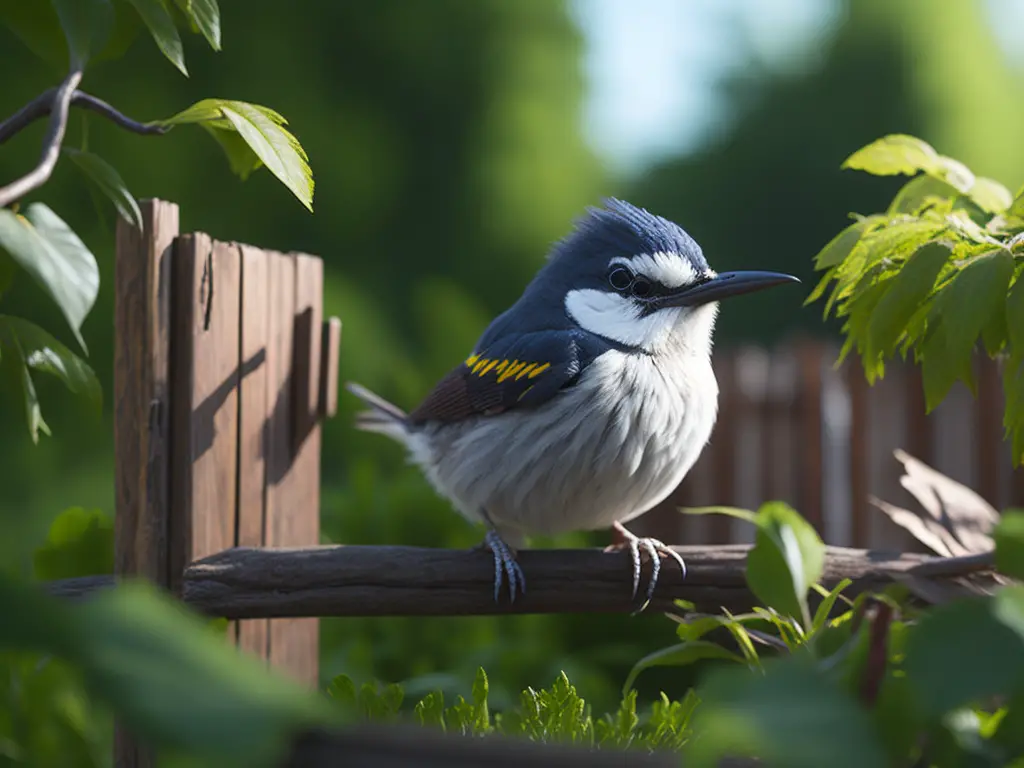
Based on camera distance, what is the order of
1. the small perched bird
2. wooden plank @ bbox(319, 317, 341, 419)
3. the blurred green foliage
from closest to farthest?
the small perched bird < wooden plank @ bbox(319, 317, 341, 419) < the blurred green foliage

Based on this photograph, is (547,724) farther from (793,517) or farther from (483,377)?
(483,377)

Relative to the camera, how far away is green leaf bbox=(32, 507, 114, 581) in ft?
6.86

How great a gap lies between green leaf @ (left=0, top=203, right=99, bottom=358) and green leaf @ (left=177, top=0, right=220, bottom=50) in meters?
0.42

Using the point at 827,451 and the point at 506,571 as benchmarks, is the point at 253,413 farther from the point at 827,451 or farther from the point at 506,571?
the point at 827,451

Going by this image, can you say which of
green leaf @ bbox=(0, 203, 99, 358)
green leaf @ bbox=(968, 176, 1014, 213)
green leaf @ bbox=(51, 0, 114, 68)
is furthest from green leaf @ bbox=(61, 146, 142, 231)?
green leaf @ bbox=(968, 176, 1014, 213)

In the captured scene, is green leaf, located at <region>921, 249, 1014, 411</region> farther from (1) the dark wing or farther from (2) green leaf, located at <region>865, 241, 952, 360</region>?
(1) the dark wing

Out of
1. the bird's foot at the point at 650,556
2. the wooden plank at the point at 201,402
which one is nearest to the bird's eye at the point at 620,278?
the bird's foot at the point at 650,556

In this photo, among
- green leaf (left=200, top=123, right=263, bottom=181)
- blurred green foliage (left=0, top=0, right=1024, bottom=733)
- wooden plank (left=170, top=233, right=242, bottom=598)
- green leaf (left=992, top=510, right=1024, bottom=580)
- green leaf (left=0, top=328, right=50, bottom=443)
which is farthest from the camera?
blurred green foliage (left=0, top=0, right=1024, bottom=733)

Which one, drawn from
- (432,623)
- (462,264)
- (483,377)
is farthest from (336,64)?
(483,377)

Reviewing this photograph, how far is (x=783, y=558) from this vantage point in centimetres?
90

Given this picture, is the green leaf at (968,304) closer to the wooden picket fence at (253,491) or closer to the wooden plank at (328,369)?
the wooden picket fence at (253,491)

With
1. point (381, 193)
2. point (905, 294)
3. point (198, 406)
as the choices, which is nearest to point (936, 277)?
point (905, 294)

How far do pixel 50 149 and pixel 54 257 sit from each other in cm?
23

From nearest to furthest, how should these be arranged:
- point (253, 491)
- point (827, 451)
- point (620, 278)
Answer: point (253, 491) → point (620, 278) → point (827, 451)
